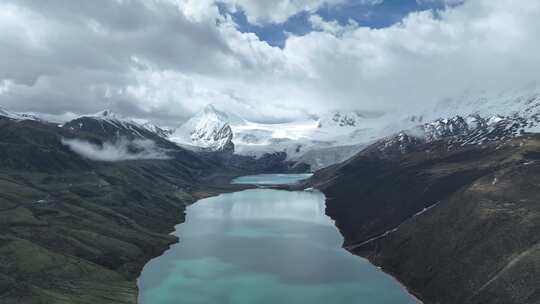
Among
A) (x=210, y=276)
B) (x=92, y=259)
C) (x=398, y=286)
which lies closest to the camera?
(x=398, y=286)

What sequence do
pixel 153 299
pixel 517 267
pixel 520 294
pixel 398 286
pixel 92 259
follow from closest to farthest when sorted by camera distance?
pixel 520 294, pixel 517 267, pixel 153 299, pixel 398 286, pixel 92 259

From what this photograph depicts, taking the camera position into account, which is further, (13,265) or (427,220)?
(427,220)

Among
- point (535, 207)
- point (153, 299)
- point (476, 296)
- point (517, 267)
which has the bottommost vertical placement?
point (153, 299)

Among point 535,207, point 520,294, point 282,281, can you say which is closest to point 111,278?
point 282,281

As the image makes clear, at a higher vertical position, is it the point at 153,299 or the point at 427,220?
the point at 427,220

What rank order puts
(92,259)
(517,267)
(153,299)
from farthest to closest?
(92,259), (153,299), (517,267)

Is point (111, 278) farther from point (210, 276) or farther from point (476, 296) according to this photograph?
point (476, 296)

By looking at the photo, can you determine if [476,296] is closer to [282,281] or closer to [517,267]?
[517,267]

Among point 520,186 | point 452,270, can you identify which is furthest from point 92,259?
point 520,186

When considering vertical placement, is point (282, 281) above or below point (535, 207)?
below
